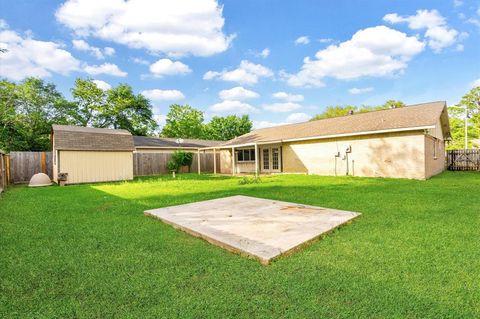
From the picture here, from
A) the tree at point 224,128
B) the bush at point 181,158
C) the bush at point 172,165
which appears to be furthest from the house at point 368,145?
the tree at point 224,128

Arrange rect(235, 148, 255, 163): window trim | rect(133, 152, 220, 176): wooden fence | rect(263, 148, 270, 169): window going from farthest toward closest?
rect(235, 148, 255, 163): window trim < rect(133, 152, 220, 176): wooden fence < rect(263, 148, 270, 169): window

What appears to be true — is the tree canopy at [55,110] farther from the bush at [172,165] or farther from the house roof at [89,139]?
the bush at [172,165]

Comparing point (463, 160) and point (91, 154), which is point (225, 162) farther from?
point (463, 160)

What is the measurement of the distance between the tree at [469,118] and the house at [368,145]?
10.3 meters

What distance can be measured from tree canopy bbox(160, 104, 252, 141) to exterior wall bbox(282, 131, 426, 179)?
85.5ft

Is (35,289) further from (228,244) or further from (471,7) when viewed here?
(471,7)

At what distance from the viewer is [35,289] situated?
223cm

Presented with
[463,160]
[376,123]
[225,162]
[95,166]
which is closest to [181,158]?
[225,162]

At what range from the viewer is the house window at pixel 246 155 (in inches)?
711

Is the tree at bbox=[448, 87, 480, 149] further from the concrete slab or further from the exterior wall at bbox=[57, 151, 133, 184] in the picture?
the exterior wall at bbox=[57, 151, 133, 184]

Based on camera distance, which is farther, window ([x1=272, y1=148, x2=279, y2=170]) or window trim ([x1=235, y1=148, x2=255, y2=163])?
window trim ([x1=235, y1=148, x2=255, y2=163])

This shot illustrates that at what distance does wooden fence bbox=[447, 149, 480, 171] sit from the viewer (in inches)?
614

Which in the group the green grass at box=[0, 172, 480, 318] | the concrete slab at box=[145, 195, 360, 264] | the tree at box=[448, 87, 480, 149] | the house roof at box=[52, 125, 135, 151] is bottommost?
the green grass at box=[0, 172, 480, 318]

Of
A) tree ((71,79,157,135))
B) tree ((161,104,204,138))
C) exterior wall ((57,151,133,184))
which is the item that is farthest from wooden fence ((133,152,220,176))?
tree ((161,104,204,138))
